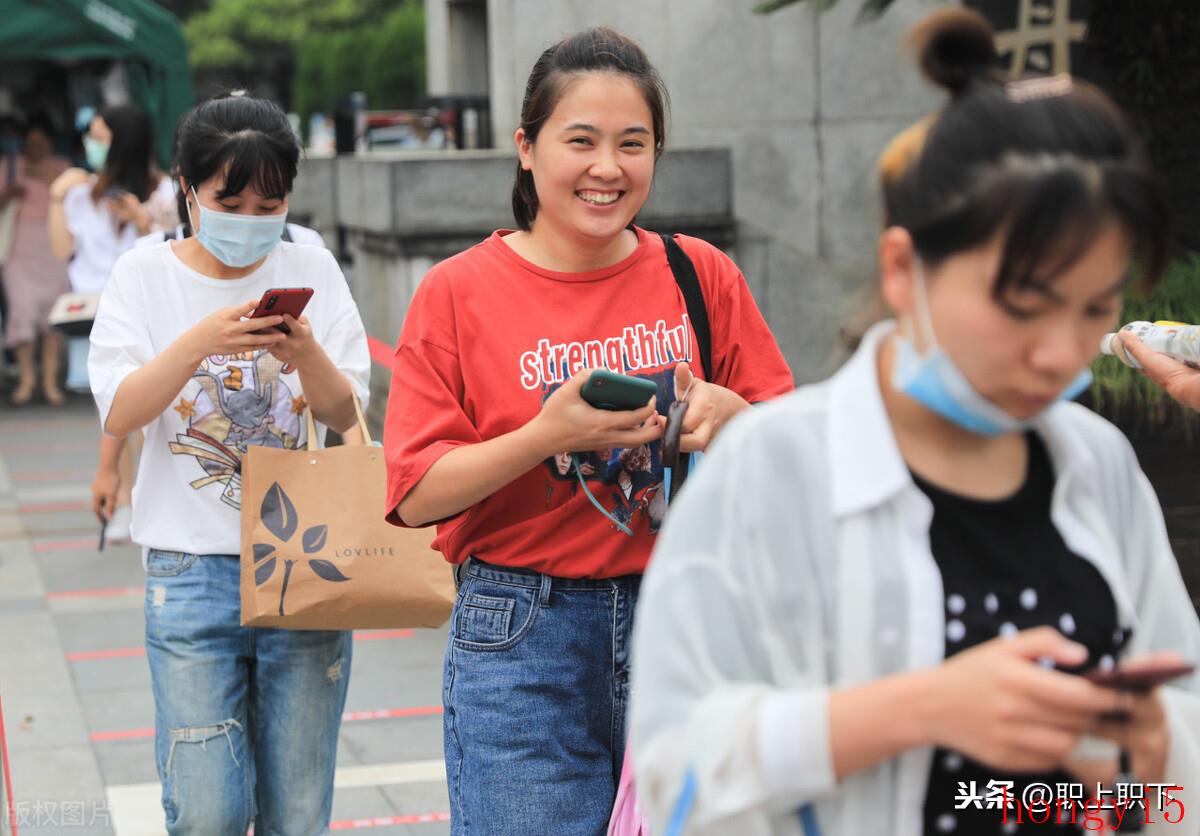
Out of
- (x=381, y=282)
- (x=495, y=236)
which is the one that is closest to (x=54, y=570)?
(x=381, y=282)

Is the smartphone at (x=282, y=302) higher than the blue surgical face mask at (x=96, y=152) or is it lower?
lower

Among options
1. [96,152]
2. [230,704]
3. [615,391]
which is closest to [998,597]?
[615,391]

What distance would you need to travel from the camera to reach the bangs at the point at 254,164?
3.58 meters

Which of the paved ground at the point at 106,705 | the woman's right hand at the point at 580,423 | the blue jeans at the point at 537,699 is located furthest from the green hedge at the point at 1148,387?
the woman's right hand at the point at 580,423

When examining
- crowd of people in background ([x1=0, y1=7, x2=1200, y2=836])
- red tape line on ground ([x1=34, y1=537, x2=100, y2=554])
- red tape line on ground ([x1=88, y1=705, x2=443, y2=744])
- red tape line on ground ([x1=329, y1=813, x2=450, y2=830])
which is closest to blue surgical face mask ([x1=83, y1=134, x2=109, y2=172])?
red tape line on ground ([x1=34, y1=537, x2=100, y2=554])

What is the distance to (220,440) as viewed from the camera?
3.58 m

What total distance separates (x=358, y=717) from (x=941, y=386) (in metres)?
4.52

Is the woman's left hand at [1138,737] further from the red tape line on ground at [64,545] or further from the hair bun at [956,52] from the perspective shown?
the red tape line on ground at [64,545]

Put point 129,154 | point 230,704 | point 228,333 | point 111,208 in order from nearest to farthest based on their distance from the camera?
point 228,333, point 230,704, point 129,154, point 111,208

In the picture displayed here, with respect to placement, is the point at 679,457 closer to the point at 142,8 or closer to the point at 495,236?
the point at 495,236

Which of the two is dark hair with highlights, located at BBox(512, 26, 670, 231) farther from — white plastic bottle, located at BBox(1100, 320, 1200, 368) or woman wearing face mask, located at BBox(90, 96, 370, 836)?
white plastic bottle, located at BBox(1100, 320, 1200, 368)

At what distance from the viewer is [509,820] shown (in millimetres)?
2727

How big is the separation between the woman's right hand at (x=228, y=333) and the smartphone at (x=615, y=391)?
112 centimetres

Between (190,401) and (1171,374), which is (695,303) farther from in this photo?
(190,401)
